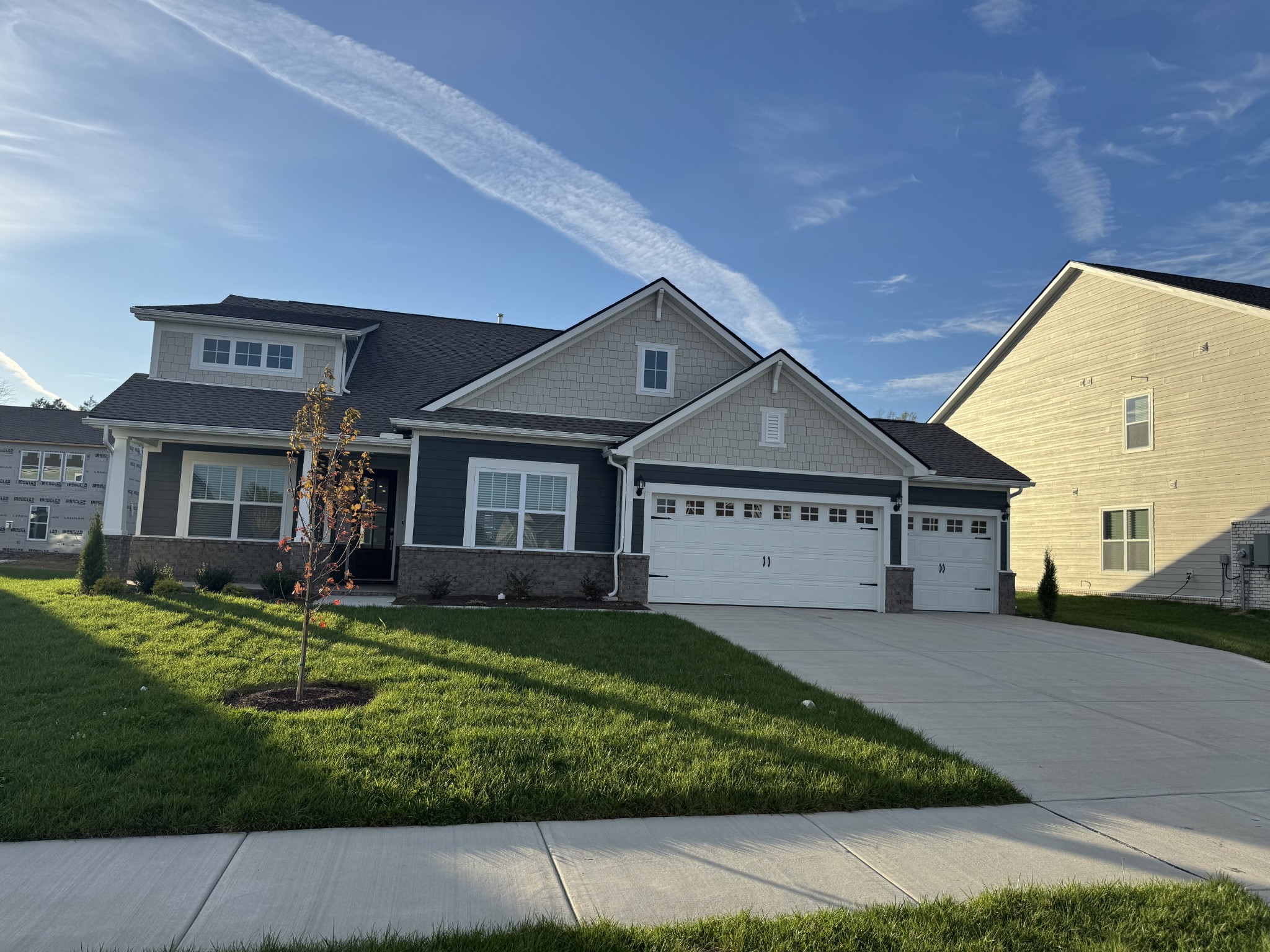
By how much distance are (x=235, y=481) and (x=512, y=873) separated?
49.9 ft

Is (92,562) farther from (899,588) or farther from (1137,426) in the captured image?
(1137,426)

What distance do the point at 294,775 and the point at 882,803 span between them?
3.79 meters

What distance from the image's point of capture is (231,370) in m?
17.3

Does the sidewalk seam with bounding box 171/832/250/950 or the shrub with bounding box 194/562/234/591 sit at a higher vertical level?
the shrub with bounding box 194/562/234/591

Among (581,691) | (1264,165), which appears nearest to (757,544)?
(581,691)

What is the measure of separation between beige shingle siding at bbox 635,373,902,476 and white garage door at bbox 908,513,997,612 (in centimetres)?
201

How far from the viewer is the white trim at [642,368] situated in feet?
56.0

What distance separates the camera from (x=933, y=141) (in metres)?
16.9

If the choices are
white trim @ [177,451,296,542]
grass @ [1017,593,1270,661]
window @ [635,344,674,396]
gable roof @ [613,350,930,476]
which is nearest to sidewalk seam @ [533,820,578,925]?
gable roof @ [613,350,930,476]

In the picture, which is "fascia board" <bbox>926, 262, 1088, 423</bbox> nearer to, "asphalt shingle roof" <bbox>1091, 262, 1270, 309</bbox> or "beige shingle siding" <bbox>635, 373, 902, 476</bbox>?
"asphalt shingle roof" <bbox>1091, 262, 1270, 309</bbox>

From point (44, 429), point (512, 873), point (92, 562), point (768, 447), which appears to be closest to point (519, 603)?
point (768, 447)

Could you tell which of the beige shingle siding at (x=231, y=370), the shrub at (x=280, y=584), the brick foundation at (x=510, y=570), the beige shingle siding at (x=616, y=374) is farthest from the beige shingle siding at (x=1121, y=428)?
the beige shingle siding at (x=231, y=370)

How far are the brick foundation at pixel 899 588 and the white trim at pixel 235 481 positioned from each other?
12.7m

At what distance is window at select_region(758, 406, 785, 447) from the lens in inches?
629
